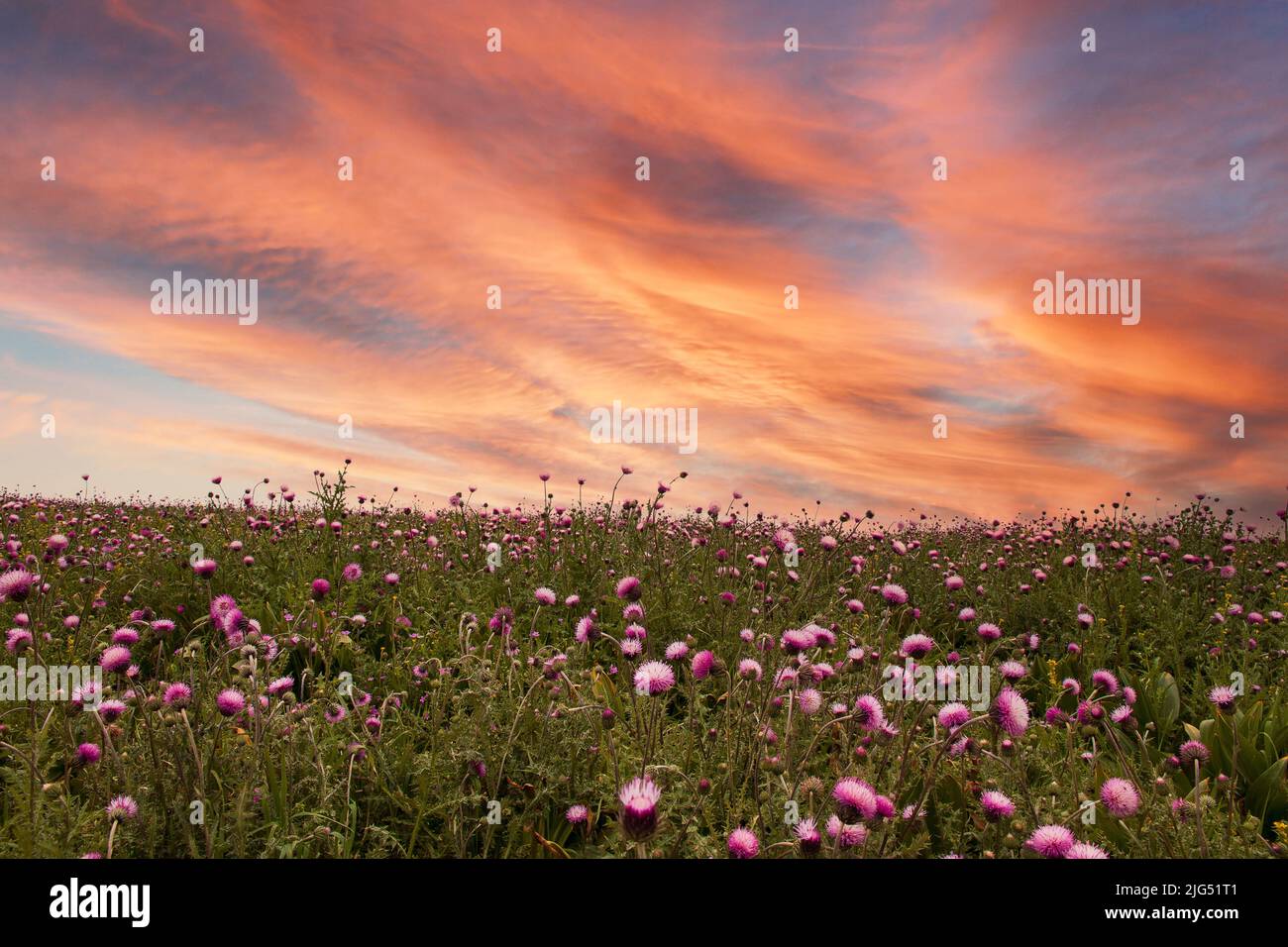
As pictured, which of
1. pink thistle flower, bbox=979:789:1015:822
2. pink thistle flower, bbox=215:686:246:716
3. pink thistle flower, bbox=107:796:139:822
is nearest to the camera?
pink thistle flower, bbox=979:789:1015:822

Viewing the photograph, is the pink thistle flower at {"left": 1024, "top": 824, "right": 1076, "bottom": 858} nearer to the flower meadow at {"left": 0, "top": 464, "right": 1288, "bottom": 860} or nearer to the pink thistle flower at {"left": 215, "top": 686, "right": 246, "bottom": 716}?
the flower meadow at {"left": 0, "top": 464, "right": 1288, "bottom": 860}

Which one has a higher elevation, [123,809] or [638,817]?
[638,817]

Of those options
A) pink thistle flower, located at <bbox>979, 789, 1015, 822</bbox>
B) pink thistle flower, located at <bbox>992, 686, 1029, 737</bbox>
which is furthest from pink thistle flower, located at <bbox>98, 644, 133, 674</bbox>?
pink thistle flower, located at <bbox>992, 686, 1029, 737</bbox>

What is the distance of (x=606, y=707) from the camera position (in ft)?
9.23

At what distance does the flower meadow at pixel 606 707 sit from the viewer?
2227mm

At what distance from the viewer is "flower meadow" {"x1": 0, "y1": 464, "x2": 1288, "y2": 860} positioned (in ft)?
7.30

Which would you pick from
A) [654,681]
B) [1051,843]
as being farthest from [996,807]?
[654,681]

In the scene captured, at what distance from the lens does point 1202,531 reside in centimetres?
814

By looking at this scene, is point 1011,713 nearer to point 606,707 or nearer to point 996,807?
point 996,807

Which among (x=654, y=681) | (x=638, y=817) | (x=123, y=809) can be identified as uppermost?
(x=654, y=681)

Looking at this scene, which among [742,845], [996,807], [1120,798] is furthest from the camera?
[1120,798]
